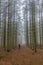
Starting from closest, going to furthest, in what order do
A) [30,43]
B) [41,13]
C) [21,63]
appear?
[21,63] → [30,43] → [41,13]

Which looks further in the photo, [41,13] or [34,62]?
[41,13]

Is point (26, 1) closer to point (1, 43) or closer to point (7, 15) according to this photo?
point (7, 15)

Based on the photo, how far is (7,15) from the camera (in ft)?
15.8

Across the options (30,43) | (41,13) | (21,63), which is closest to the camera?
(21,63)

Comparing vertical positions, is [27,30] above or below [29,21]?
below

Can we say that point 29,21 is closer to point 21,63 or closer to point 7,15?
point 7,15

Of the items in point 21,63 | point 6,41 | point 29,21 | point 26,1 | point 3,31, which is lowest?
point 21,63

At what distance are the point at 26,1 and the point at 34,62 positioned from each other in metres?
2.75

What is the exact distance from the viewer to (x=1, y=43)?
16.2 ft

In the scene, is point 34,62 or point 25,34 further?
point 25,34

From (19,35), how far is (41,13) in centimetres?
118

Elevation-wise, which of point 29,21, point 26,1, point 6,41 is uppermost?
point 26,1

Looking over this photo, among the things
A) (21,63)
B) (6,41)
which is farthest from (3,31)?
(21,63)

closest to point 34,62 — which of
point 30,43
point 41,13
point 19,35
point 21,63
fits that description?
point 21,63
